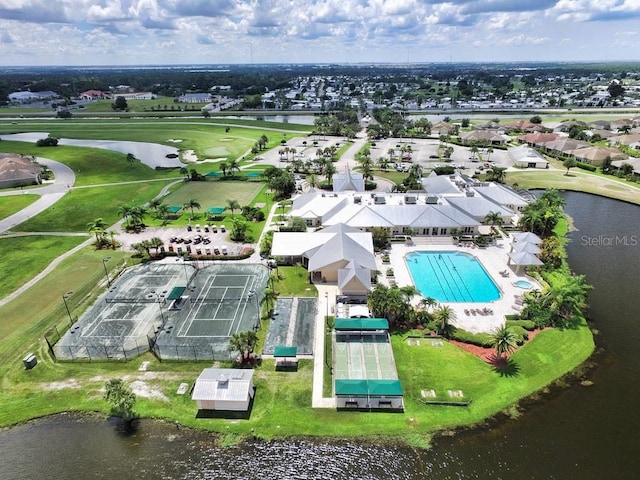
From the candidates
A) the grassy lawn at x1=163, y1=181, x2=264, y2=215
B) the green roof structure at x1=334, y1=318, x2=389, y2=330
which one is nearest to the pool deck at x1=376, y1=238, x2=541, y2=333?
the green roof structure at x1=334, y1=318, x2=389, y2=330

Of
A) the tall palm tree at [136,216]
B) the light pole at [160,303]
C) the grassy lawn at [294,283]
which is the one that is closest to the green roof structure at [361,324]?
the grassy lawn at [294,283]

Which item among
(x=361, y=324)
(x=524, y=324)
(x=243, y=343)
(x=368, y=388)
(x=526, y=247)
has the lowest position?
(x=524, y=324)

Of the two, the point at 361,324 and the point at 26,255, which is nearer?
the point at 361,324

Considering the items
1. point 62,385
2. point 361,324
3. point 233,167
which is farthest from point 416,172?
point 62,385

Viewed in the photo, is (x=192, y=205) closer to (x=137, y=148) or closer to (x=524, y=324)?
(x=524, y=324)

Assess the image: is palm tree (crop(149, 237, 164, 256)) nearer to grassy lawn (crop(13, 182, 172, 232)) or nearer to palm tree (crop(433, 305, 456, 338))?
grassy lawn (crop(13, 182, 172, 232))

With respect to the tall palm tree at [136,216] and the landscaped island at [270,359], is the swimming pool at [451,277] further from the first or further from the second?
the tall palm tree at [136,216]

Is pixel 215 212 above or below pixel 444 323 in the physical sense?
above
